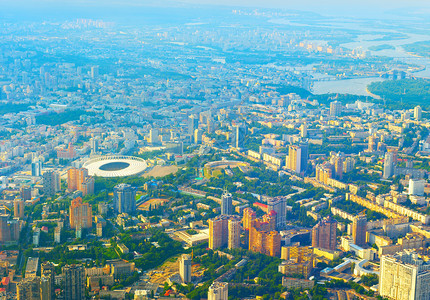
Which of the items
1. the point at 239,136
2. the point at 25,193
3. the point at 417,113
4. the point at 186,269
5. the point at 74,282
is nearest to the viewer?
the point at 74,282

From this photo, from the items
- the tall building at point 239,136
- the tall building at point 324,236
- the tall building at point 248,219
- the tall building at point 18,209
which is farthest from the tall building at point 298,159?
the tall building at point 18,209

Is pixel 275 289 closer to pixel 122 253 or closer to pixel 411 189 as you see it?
pixel 122 253

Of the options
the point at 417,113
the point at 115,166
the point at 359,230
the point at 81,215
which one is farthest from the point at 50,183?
the point at 417,113

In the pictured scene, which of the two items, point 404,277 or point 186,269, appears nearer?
point 404,277

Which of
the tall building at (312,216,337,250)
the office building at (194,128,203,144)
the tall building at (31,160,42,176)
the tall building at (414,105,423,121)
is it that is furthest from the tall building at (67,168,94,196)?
the tall building at (414,105,423,121)

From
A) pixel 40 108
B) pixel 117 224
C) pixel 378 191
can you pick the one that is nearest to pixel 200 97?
pixel 40 108

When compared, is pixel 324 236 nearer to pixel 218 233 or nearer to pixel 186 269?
pixel 218 233
